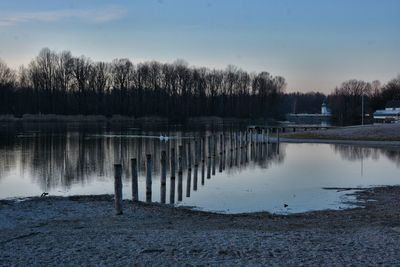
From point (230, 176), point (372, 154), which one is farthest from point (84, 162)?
point (372, 154)

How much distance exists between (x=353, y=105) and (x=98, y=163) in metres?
129

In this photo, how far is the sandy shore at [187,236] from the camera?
23.0ft

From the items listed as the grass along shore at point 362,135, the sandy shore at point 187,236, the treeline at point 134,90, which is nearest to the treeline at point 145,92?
the treeline at point 134,90

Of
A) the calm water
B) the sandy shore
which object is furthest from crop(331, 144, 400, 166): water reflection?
the sandy shore

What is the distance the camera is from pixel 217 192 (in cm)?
1673

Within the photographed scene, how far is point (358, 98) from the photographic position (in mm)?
143375

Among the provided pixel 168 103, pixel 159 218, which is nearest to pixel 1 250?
pixel 159 218

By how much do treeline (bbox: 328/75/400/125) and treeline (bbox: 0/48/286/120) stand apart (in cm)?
2218

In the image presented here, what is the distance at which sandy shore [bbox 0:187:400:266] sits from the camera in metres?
7.02

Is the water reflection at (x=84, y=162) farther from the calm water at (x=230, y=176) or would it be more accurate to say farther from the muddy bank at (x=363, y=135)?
the muddy bank at (x=363, y=135)

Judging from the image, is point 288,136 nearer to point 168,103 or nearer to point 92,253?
point 92,253

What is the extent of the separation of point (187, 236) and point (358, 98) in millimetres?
146545

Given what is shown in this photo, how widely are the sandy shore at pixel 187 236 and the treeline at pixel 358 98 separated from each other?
361 ft

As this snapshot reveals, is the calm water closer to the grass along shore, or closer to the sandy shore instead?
the sandy shore
